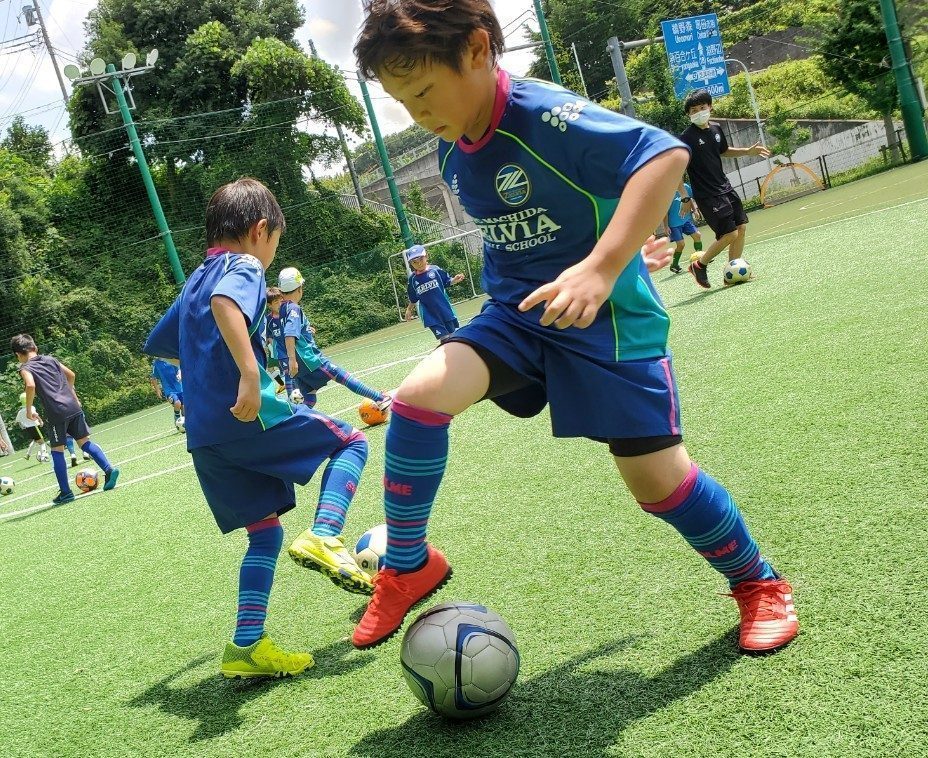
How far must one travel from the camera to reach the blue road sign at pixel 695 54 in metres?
27.3

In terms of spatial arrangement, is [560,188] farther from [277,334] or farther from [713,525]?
[277,334]

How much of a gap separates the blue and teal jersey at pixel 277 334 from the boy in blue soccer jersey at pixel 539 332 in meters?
7.49

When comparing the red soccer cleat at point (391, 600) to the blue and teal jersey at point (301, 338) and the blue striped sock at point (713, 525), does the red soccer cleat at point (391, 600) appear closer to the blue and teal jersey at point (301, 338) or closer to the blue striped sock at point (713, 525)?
the blue striped sock at point (713, 525)

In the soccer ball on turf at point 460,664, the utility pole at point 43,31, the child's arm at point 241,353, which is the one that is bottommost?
the soccer ball on turf at point 460,664

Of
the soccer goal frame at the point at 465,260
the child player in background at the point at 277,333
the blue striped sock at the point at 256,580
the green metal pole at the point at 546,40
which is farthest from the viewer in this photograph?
the soccer goal frame at the point at 465,260

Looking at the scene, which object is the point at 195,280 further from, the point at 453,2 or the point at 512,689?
the point at 512,689

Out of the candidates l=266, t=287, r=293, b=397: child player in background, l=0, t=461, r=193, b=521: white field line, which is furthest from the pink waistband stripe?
l=0, t=461, r=193, b=521: white field line

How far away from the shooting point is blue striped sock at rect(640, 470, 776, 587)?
248cm

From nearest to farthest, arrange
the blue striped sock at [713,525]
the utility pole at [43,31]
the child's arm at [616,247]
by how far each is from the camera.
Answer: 1. the child's arm at [616,247]
2. the blue striped sock at [713,525]
3. the utility pole at [43,31]

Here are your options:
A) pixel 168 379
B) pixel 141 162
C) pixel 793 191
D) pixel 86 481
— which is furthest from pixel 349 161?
pixel 86 481

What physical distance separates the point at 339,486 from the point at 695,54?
27.5 m

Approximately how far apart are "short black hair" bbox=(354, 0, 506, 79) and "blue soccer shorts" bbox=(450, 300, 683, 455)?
72 centimetres

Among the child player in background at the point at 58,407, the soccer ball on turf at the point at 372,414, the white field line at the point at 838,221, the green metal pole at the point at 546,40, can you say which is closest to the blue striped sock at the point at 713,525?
the soccer ball on turf at the point at 372,414

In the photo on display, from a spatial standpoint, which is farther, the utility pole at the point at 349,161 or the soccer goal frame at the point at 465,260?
the utility pole at the point at 349,161
